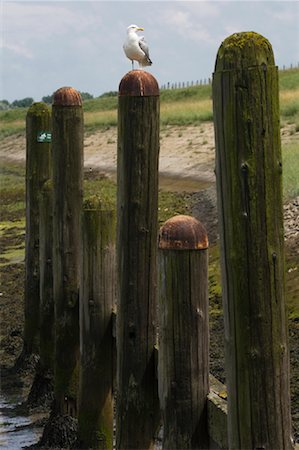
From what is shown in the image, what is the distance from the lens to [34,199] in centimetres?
1070

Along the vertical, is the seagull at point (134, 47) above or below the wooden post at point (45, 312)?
above

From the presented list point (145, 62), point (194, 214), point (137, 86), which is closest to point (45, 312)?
point (137, 86)

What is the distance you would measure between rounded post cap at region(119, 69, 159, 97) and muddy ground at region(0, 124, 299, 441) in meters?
2.95

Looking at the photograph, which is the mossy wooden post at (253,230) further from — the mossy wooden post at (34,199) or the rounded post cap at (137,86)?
the mossy wooden post at (34,199)

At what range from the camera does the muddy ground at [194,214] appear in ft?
34.2

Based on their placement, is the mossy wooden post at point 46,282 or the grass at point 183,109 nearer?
the mossy wooden post at point 46,282

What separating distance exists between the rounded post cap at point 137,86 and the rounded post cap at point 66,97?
2292 millimetres

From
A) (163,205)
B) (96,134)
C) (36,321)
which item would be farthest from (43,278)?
(96,134)

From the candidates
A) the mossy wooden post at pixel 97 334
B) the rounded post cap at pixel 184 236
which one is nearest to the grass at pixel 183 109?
the mossy wooden post at pixel 97 334

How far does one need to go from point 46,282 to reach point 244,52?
5.72 metres

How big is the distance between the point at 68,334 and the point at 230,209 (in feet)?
14.9

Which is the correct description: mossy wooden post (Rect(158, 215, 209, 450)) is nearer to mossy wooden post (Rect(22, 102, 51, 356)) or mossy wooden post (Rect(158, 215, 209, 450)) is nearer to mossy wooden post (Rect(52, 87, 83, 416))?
mossy wooden post (Rect(52, 87, 83, 416))

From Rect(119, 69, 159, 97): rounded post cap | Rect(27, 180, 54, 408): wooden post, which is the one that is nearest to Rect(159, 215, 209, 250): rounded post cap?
Rect(119, 69, 159, 97): rounded post cap

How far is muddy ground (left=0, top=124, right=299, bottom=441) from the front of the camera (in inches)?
411
